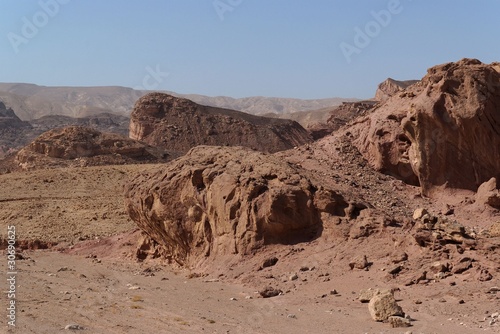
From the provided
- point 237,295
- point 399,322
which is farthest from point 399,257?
point 237,295

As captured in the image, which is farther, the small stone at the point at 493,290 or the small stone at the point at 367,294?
the small stone at the point at 367,294

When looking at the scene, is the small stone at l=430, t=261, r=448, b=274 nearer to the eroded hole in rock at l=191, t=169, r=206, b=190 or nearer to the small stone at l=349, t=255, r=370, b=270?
the small stone at l=349, t=255, r=370, b=270

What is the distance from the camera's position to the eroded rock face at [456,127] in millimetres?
17062

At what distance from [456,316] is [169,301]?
4.41 meters

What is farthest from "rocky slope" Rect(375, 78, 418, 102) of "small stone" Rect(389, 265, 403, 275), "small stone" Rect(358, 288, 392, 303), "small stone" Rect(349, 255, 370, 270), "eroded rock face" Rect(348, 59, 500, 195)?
"small stone" Rect(358, 288, 392, 303)

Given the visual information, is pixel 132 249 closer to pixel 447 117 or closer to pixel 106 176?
pixel 447 117

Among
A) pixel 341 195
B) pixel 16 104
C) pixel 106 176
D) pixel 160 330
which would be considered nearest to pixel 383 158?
pixel 341 195

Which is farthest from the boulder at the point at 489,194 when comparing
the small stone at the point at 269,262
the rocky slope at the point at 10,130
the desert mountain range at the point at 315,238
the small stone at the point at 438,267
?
the rocky slope at the point at 10,130

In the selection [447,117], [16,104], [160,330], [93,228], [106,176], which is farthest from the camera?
[16,104]

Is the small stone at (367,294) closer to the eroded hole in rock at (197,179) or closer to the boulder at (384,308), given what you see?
the boulder at (384,308)

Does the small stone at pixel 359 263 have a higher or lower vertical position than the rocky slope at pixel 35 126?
lower

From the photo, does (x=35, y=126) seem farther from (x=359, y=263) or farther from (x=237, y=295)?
(x=359, y=263)

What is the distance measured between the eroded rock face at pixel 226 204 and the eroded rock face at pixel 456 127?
11.7 ft

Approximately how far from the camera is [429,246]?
1231 centimetres
